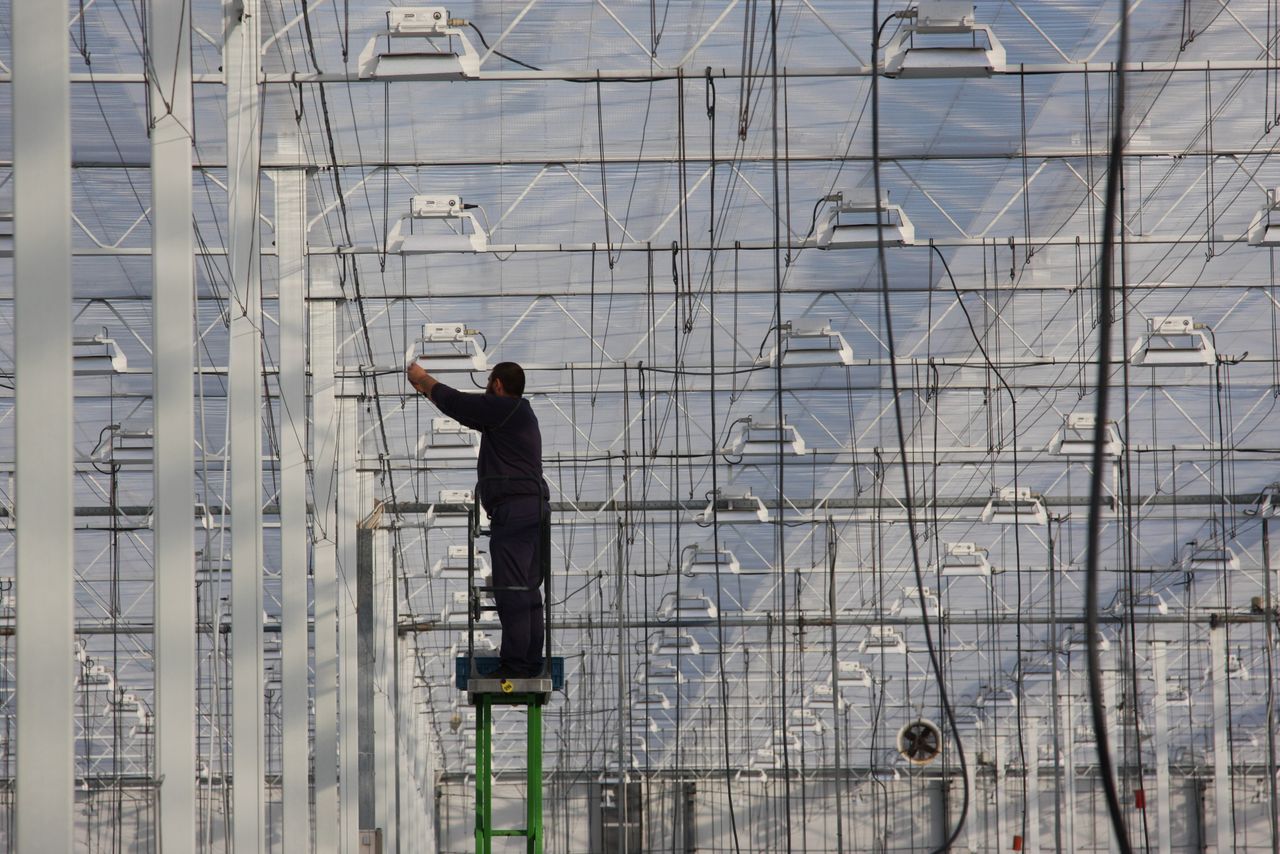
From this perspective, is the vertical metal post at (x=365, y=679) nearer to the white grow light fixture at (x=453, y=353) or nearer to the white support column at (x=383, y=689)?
the white support column at (x=383, y=689)

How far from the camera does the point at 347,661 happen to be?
881 inches

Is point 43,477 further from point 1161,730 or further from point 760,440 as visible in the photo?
point 1161,730

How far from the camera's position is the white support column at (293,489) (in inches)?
679

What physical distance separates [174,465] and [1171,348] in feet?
40.4

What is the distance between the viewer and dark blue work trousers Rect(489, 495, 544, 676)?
9.68m

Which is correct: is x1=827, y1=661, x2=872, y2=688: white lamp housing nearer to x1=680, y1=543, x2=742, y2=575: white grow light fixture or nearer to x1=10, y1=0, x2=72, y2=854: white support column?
x1=680, y1=543, x2=742, y2=575: white grow light fixture

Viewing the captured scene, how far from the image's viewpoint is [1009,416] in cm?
2784

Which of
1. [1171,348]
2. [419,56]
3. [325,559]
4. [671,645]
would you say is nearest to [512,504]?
[419,56]

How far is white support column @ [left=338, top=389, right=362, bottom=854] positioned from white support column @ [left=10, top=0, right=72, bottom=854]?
43.6 ft

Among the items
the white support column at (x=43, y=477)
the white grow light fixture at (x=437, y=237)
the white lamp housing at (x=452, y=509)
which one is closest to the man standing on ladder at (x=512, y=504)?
the white support column at (x=43, y=477)

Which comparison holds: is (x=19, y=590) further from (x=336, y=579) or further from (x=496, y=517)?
(x=336, y=579)

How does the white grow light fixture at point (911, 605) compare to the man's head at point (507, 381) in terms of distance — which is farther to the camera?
the white grow light fixture at point (911, 605)

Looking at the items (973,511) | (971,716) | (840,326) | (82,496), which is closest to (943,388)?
(840,326)

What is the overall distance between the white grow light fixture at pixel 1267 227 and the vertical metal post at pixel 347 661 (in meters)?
11.0
